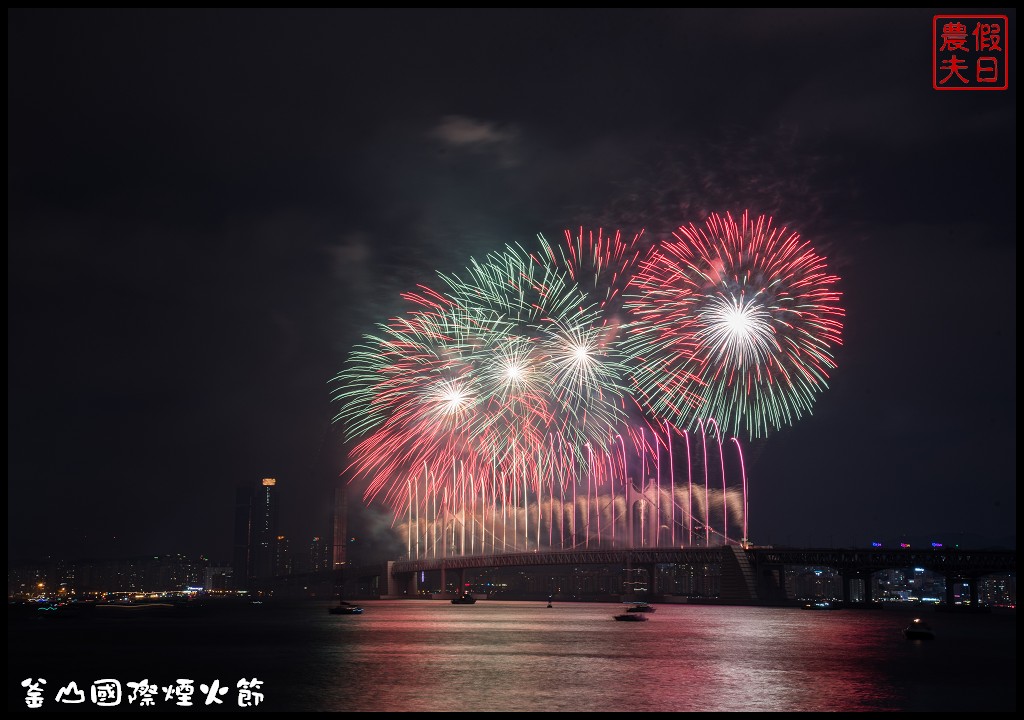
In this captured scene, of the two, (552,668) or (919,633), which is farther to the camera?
(919,633)

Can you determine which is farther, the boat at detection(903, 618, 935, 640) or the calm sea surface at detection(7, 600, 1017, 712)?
the boat at detection(903, 618, 935, 640)

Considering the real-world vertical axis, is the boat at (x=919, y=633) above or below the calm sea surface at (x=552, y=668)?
below

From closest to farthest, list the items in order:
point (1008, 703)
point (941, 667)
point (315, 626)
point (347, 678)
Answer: point (1008, 703) < point (347, 678) < point (941, 667) < point (315, 626)

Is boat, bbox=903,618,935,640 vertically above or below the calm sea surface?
below

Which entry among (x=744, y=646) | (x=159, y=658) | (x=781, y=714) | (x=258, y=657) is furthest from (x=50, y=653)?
(x=781, y=714)

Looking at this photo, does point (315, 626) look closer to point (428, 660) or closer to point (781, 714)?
point (428, 660)

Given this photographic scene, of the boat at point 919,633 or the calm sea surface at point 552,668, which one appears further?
the boat at point 919,633

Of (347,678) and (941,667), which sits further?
(941,667)

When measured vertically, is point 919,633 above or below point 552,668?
below
